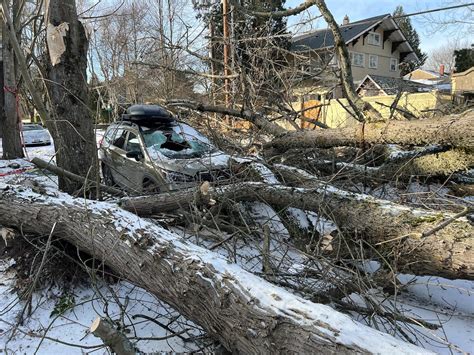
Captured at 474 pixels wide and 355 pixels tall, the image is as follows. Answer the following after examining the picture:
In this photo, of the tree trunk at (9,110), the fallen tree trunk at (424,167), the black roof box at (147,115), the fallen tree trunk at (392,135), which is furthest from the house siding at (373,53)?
the fallen tree trunk at (424,167)

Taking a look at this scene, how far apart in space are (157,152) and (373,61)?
31.4 metres

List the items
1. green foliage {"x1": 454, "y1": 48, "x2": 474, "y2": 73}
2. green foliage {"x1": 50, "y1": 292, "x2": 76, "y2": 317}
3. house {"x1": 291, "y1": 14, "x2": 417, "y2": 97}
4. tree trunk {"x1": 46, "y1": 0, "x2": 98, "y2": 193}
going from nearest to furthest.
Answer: green foliage {"x1": 50, "y1": 292, "x2": 76, "y2": 317}
tree trunk {"x1": 46, "y1": 0, "x2": 98, "y2": 193}
house {"x1": 291, "y1": 14, "x2": 417, "y2": 97}
green foliage {"x1": 454, "y1": 48, "x2": 474, "y2": 73}

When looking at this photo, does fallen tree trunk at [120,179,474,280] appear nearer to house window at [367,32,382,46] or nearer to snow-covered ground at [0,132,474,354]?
snow-covered ground at [0,132,474,354]

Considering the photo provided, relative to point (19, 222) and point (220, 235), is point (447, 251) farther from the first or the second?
point (19, 222)

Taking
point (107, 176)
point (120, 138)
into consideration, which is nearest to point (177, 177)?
point (120, 138)

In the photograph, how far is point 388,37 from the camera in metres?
33.1

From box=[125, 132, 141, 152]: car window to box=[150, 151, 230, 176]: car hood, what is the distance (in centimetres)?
71

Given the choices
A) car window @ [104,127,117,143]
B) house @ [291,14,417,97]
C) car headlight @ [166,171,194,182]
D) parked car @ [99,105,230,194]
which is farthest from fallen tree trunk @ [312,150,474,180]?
house @ [291,14,417,97]

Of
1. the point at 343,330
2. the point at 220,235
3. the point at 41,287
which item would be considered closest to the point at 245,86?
the point at 220,235

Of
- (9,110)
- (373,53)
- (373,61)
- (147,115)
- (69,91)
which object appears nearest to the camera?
(69,91)

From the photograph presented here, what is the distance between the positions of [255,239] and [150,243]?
46.0 inches

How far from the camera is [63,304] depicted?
3.15 metres

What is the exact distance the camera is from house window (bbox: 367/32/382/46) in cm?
3166

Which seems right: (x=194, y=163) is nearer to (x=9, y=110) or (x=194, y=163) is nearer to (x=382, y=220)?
(x=382, y=220)
